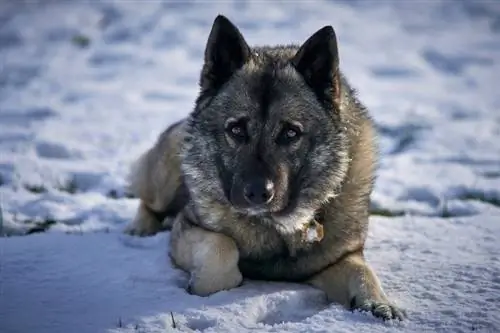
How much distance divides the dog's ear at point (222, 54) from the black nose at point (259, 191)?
672mm

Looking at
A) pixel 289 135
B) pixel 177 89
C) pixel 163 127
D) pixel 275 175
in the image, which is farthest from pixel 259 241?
pixel 177 89

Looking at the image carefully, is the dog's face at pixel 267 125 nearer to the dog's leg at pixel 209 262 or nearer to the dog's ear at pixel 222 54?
A: the dog's ear at pixel 222 54

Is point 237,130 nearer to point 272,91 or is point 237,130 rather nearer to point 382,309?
point 272,91

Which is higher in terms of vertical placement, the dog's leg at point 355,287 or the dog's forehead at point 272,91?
the dog's forehead at point 272,91

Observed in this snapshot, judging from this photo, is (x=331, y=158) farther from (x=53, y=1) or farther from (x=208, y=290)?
(x=53, y=1)

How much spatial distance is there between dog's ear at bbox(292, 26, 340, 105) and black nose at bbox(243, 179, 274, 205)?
0.62 meters

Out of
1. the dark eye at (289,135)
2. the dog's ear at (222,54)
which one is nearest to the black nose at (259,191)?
the dark eye at (289,135)

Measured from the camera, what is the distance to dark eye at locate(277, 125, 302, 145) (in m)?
3.31

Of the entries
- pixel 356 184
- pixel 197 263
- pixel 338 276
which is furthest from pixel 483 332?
pixel 197 263

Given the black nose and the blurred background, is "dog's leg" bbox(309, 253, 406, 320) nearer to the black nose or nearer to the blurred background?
the black nose

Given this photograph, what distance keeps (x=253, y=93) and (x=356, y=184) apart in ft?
2.51

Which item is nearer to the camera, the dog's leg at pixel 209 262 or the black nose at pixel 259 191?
the black nose at pixel 259 191

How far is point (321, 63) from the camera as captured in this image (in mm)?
3484

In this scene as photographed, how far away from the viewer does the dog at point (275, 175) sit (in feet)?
10.8
